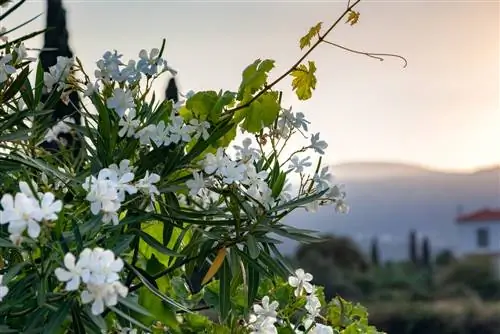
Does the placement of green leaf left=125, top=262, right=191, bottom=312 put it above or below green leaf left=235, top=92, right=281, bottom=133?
below

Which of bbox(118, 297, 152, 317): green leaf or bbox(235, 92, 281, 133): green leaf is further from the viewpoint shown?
bbox(235, 92, 281, 133): green leaf

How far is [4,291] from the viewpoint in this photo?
639mm

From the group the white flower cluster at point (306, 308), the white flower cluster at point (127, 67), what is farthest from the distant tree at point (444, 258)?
the white flower cluster at point (127, 67)

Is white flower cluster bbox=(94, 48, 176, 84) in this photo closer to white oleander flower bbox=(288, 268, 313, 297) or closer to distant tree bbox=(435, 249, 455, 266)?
white oleander flower bbox=(288, 268, 313, 297)

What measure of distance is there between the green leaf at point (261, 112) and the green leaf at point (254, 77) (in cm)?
1

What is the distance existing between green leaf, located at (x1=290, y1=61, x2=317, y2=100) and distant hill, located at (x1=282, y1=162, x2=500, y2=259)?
357 inches

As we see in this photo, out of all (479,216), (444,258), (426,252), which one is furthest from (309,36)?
(479,216)

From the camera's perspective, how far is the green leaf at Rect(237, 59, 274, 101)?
2.97ft

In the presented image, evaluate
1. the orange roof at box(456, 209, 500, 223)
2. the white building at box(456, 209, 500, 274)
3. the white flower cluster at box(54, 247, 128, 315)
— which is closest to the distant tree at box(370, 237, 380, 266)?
the white building at box(456, 209, 500, 274)

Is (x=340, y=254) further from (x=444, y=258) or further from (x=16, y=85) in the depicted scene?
(x=16, y=85)

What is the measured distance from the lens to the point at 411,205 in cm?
1162

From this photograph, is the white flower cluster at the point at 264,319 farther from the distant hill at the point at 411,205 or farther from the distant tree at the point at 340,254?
the distant tree at the point at 340,254

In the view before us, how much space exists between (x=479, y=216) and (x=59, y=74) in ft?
39.0

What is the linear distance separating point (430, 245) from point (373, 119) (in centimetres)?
401
